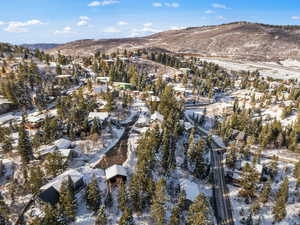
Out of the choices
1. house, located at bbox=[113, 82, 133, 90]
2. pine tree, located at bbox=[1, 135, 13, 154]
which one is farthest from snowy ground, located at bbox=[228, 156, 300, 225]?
house, located at bbox=[113, 82, 133, 90]

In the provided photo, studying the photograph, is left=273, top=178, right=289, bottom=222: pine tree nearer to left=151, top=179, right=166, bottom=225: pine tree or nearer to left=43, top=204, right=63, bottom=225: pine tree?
left=151, top=179, right=166, bottom=225: pine tree

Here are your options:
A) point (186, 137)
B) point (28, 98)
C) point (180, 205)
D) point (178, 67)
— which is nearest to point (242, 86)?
point (178, 67)

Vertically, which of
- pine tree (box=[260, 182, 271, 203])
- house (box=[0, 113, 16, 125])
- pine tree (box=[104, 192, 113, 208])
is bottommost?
pine tree (box=[260, 182, 271, 203])

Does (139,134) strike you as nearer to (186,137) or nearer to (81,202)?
(186,137)

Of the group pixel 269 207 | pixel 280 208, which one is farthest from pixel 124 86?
pixel 280 208

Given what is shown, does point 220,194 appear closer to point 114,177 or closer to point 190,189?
point 190,189

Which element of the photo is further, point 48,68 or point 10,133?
point 48,68

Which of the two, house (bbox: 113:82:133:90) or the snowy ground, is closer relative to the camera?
the snowy ground
